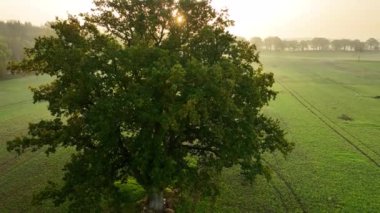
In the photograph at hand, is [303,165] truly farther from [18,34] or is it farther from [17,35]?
[18,34]

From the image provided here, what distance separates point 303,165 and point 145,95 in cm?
2870

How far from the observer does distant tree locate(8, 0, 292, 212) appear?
81.4ft

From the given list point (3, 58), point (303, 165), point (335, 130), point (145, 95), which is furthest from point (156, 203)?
point (3, 58)

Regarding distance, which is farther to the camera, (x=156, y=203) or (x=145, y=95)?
(x=156, y=203)

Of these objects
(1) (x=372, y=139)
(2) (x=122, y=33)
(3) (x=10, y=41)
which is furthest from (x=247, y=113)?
(3) (x=10, y=41)

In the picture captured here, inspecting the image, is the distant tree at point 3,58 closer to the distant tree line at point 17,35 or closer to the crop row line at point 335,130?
the distant tree line at point 17,35

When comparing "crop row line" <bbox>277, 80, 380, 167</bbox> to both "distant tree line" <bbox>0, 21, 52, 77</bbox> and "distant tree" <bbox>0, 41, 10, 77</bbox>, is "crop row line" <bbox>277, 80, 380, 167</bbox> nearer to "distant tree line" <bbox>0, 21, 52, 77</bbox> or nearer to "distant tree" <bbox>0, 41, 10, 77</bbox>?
"distant tree" <bbox>0, 41, 10, 77</bbox>

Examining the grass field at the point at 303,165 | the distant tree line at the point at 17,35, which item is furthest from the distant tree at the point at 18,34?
the grass field at the point at 303,165

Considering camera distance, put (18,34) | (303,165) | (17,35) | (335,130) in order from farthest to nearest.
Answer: (18,34)
(17,35)
(335,130)
(303,165)

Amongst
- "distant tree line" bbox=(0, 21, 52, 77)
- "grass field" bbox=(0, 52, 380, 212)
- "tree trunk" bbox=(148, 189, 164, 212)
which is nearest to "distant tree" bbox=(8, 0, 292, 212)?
"tree trunk" bbox=(148, 189, 164, 212)

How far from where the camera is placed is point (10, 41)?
163 metres

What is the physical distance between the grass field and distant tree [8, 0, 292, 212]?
8.65m

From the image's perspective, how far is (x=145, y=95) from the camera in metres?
24.5

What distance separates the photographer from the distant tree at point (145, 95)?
977 inches
